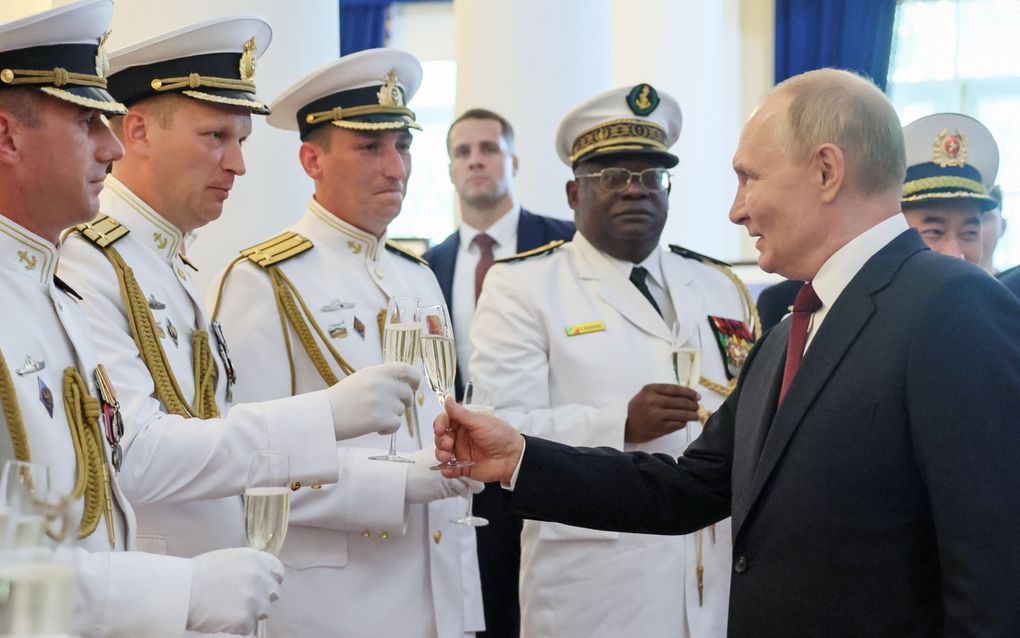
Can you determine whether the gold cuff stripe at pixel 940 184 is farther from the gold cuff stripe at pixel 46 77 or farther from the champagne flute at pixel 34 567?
the champagne flute at pixel 34 567

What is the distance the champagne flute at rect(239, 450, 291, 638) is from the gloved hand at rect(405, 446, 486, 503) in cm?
85

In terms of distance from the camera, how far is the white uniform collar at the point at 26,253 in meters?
2.04

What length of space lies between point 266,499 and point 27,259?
0.56 meters

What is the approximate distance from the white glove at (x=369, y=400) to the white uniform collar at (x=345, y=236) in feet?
2.51

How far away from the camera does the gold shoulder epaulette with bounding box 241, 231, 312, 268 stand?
120 inches

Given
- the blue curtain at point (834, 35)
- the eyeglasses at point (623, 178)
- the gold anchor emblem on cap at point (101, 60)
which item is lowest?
the eyeglasses at point (623, 178)

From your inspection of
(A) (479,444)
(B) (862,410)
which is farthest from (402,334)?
(B) (862,410)

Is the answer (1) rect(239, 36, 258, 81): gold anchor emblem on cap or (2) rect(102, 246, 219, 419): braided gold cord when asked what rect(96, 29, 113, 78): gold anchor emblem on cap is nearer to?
(2) rect(102, 246, 219, 419): braided gold cord

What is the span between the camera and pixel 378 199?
3213 millimetres

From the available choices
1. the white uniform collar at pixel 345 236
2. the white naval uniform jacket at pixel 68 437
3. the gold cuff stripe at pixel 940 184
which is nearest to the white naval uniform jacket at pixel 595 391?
the white uniform collar at pixel 345 236

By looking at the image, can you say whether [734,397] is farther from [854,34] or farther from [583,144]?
[854,34]

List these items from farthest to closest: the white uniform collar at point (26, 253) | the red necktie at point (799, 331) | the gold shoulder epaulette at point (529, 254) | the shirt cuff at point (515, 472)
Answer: the gold shoulder epaulette at point (529, 254)
the shirt cuff at point (515, 472)
the red necktie at point (799, 331)
the white uniform collar at point (26, 253)

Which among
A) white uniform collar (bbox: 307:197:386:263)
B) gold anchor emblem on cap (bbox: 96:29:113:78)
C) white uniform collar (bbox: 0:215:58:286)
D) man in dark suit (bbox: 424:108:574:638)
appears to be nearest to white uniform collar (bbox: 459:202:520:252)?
man in dark suit (bbox: 424:108:574:638)

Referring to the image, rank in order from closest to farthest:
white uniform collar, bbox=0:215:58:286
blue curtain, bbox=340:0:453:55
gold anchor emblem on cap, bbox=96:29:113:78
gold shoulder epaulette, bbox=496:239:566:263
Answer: white uniform collar, bbox=0:215:58:286, gold anchor emblem on cap, bbox=96:29:113:78, gold shoulder epaulette, bbox=496:239:566:263, blue curtain, bbox=340:0:453:55
